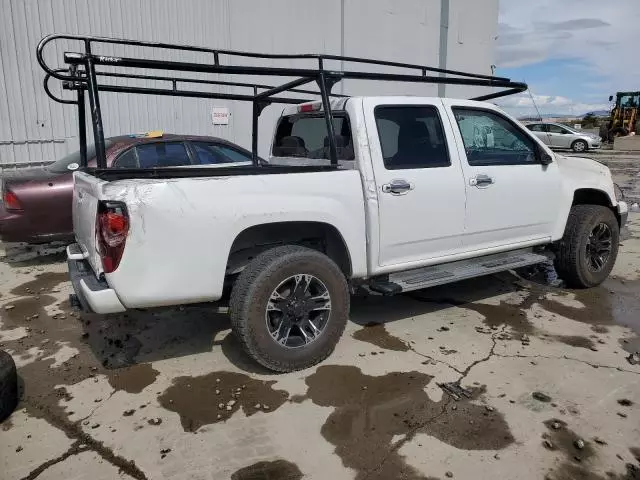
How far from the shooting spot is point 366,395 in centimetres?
324

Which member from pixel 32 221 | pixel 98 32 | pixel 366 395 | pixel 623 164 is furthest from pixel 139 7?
pixel 623 164

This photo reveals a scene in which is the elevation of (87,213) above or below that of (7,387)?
above

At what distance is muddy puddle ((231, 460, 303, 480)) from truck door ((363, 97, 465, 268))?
5.51 feet

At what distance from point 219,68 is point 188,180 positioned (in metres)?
0.78

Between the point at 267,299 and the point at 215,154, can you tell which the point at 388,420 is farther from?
the point at 215,154

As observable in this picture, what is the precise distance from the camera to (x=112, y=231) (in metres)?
2.94

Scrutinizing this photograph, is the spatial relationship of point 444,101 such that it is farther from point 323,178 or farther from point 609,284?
point 609,284

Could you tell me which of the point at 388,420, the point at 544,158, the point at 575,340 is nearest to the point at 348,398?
the point at 388,420

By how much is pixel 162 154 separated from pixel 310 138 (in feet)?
8.87

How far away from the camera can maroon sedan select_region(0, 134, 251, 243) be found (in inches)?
230

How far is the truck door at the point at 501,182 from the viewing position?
4223 millimetres

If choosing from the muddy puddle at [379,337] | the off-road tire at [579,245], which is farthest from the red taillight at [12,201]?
the off-road tire at [579,245]

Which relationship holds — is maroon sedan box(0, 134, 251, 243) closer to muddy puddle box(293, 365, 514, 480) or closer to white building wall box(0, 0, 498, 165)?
white building wall box(0, 0, 498, 165)

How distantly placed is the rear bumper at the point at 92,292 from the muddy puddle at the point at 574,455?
2.52m
